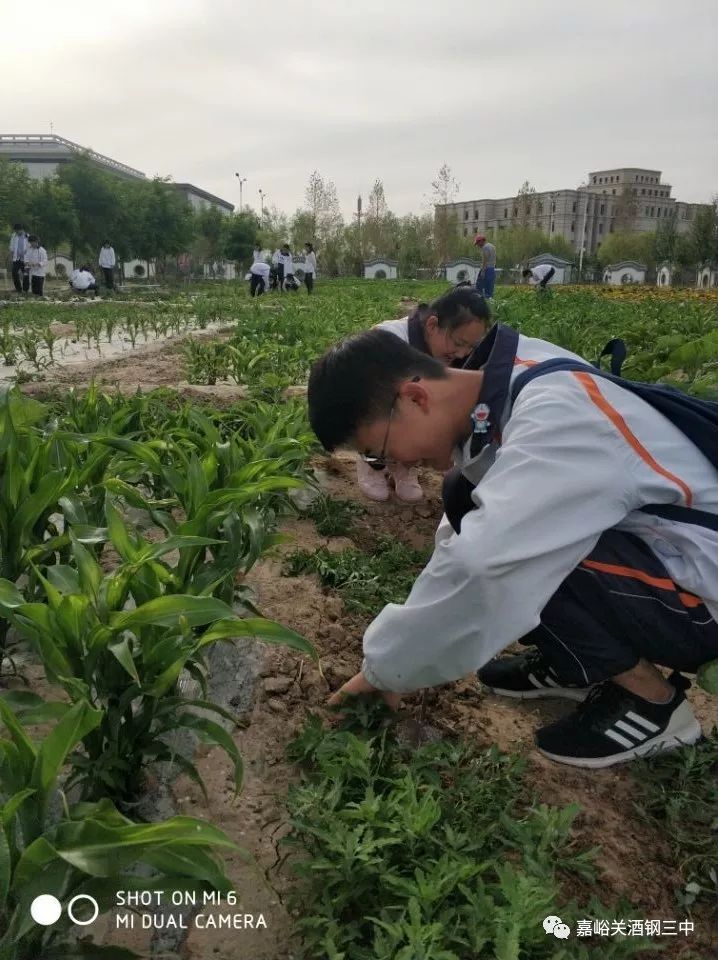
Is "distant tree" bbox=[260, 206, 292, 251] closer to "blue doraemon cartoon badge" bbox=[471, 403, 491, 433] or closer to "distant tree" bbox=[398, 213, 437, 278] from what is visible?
"distant tree" bbox=[398, 213, 437, 278]

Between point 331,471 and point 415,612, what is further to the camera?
point 331,471

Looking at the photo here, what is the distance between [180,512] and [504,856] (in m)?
2.03

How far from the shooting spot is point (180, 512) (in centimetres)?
313

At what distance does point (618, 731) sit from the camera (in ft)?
5.90

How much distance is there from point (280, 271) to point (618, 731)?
22.6 meters

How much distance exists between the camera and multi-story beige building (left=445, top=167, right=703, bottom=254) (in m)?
88.6

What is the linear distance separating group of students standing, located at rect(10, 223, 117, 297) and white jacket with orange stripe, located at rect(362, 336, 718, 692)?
1848cm

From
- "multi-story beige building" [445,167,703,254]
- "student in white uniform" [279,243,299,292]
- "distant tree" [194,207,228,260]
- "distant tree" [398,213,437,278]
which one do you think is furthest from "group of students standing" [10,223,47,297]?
"multi-story beige building" [445,167,703,254]

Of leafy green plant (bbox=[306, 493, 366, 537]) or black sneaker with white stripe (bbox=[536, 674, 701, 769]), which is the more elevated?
leafy green plant (bbox=[306, 493, 366, 537])

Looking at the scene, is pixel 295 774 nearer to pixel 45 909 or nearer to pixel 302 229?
pixel 45 909

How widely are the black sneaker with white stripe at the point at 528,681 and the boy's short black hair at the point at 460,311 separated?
152 centimetres

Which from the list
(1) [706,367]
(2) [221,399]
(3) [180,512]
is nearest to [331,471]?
(3) [180,512]

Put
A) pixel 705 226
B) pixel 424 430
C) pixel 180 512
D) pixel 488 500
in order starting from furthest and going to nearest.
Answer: pixel 705 226 → pixel 180 512 → pixel 424 430 → pixel 488 500

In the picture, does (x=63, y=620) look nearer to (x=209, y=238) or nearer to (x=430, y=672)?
(x=430, y=672)
